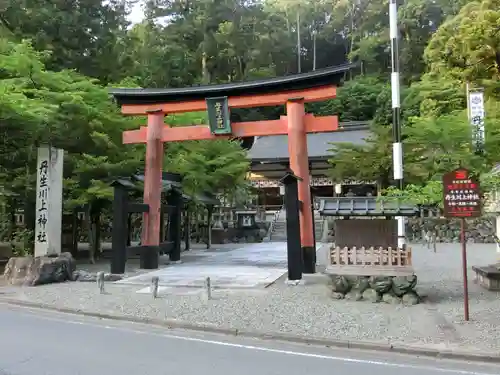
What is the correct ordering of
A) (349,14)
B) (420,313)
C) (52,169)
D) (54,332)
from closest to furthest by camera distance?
1. (54,332)
2. (420,313)
3. (52,169)
4. (349,14)

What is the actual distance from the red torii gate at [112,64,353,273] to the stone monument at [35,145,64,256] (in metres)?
2.65

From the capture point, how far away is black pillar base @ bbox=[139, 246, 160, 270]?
15523 millimetres

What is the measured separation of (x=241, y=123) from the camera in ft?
Result: 50.1

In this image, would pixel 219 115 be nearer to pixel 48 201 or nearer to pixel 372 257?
pixel 48 201

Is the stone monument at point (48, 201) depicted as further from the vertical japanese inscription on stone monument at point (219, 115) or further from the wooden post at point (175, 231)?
the vertical japanese inscription on stone monument at point (219, 115)

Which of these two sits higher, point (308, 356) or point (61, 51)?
point (61, 51)

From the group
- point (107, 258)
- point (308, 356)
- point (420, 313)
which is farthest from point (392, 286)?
point (107, 258)

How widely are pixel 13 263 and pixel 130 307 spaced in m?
5.59

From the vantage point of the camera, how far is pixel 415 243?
88.4 feet

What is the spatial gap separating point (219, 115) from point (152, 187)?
10.7ft

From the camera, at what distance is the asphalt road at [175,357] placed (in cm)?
553

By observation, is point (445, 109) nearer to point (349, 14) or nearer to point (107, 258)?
point (107, 258)

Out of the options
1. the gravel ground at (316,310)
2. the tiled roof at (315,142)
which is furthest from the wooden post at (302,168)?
the tiled roof at (315,142)

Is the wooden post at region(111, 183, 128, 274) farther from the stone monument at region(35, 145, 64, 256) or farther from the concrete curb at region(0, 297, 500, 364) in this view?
the concrete curb at region(0, 297, 500, 364)
